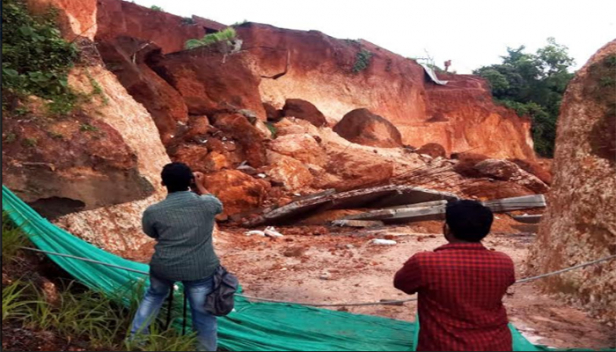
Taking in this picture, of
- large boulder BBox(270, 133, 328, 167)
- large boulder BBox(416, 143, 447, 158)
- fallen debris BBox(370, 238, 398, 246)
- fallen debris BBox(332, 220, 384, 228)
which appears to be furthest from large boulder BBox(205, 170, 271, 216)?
large boulder BBox(416, 143, 447, 158)

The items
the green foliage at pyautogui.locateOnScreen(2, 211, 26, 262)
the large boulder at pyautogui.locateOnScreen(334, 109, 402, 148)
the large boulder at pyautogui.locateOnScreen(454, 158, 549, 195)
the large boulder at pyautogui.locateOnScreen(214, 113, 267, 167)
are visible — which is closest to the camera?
the green foliage at pyautogui.locateOnScreen(2, 211, 26, 262)

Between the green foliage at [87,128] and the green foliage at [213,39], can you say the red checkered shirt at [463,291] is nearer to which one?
the green foliage at [87,128]

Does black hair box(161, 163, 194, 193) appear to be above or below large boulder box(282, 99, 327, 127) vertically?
below

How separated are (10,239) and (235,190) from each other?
776 cm

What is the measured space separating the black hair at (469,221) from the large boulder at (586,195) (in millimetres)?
2439

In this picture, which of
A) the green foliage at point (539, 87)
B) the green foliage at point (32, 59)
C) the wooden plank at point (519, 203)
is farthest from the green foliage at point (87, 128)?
the green foliage at point (539, 87)

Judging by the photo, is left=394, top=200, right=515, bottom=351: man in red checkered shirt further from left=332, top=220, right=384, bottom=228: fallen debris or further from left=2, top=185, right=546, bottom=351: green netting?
left=332, top=220, right=384, bottom=228: fallen debris

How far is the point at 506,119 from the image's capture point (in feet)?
96.1

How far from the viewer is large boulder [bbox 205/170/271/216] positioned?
11312mm

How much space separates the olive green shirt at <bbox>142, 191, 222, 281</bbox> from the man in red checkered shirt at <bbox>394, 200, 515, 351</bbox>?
126 centimetres

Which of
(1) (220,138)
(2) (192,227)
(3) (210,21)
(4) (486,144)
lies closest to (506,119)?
(4) (486,144)

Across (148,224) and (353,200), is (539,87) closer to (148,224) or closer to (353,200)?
(353,200)

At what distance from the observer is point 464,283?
241 centimetres

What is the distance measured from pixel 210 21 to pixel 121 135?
18090 mm
